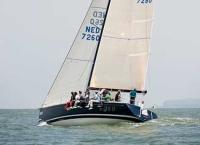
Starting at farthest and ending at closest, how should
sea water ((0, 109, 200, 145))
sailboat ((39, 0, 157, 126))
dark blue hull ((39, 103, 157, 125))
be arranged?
sailboat ((39, 0, 157, 126))
dark blue hull ((39, 103, 157, 125))
sea water ((0, 109, 200, 145))

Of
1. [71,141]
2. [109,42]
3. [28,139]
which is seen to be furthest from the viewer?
[109,42]

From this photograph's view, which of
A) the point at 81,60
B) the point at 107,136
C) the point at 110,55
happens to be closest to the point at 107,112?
the point at 107,136

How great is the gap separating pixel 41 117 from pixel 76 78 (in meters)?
3.27

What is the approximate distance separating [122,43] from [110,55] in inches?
41.9

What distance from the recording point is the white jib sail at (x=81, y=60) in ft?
111

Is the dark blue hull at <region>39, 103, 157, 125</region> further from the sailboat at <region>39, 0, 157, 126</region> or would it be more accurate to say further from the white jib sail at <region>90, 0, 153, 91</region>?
the white jib sail at <region>90, 0, 153, 91</region>

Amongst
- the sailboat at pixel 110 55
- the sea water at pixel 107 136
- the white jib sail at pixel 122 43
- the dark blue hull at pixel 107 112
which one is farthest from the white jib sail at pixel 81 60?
the sea water at pixel 107 136

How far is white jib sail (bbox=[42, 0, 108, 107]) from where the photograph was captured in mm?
33781

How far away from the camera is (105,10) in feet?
113

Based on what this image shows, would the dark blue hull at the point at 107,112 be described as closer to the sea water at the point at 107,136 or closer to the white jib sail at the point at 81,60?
the sea water at the point at 107,136

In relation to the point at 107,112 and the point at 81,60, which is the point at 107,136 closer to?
the point at 107,112

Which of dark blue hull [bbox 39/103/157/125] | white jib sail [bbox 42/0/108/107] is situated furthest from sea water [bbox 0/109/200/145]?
white jib sail [bbox 42/0/108/107]

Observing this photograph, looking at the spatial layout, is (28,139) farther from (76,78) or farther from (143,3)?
(143,3)

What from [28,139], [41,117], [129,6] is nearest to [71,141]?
[28,139]
